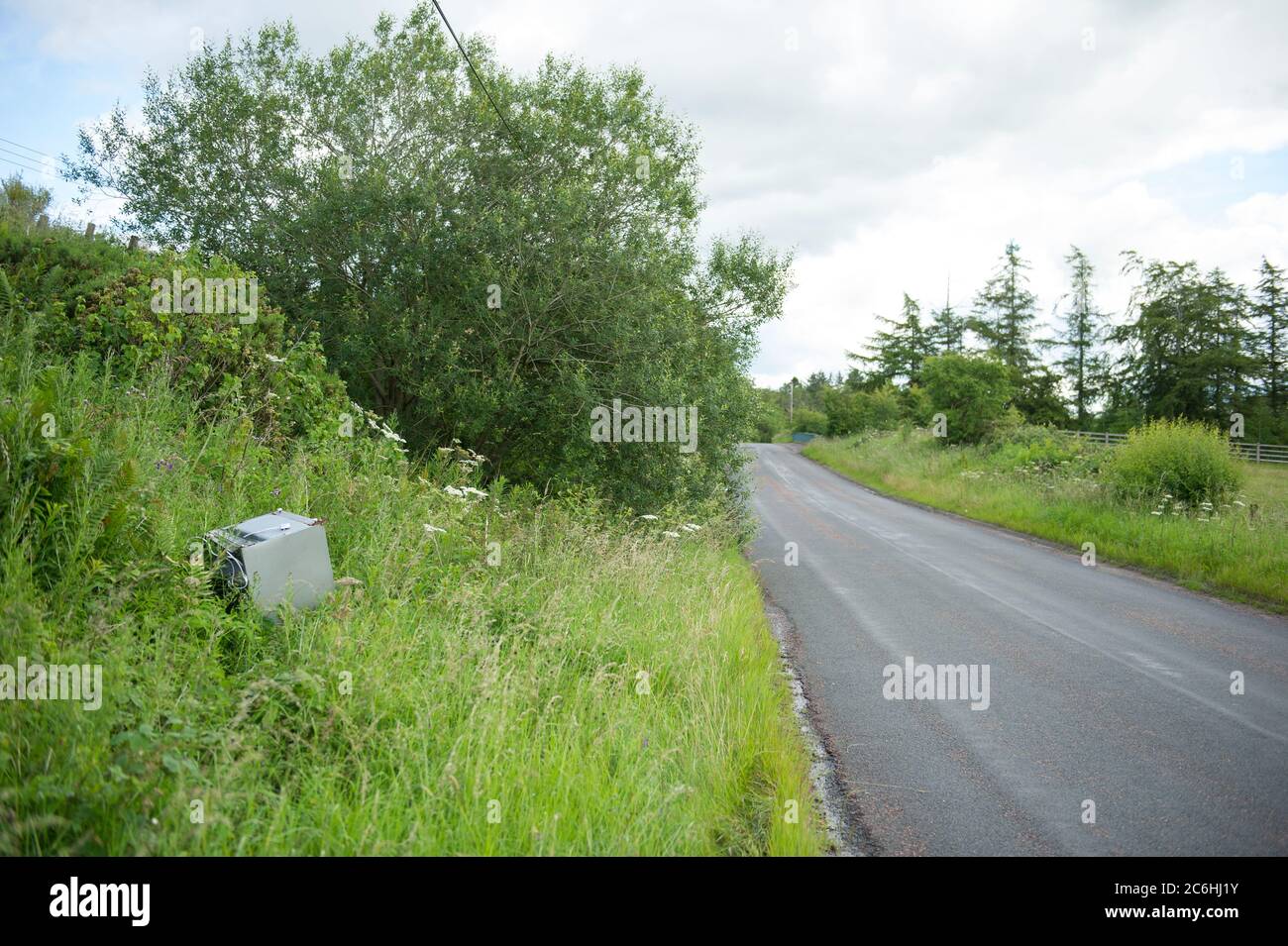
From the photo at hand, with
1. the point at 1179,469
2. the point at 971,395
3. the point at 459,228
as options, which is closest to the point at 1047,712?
the point at 459,228

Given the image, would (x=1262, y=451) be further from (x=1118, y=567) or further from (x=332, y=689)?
(x=332, y=689)

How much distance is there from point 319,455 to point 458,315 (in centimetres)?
531

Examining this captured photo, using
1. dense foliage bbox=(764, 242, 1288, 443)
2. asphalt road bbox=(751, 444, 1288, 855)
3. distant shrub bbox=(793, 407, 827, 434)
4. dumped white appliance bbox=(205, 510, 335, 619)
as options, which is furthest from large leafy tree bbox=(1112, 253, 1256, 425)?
dumped white appliance bbox=(205, 510, 335, 619)

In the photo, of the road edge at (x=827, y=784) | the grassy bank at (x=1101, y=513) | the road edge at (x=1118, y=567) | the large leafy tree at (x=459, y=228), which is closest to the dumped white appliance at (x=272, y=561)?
the road edge at (x=827, y=784)

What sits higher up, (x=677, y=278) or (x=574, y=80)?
(x=574, y=80)

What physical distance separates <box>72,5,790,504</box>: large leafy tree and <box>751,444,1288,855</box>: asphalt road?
417cm

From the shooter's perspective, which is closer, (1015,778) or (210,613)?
(210,613)

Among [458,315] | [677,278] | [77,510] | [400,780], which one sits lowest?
[400,780]

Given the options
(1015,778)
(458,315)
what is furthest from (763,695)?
(458,315)

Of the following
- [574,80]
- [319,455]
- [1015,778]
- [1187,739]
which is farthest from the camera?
[574,80]

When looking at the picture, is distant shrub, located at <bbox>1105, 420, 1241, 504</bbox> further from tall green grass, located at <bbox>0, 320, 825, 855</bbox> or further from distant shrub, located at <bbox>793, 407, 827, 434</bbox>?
distant shrub, located at <bbox>793, 407, 827, 434</bbox>

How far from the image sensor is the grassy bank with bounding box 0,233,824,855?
295cm
